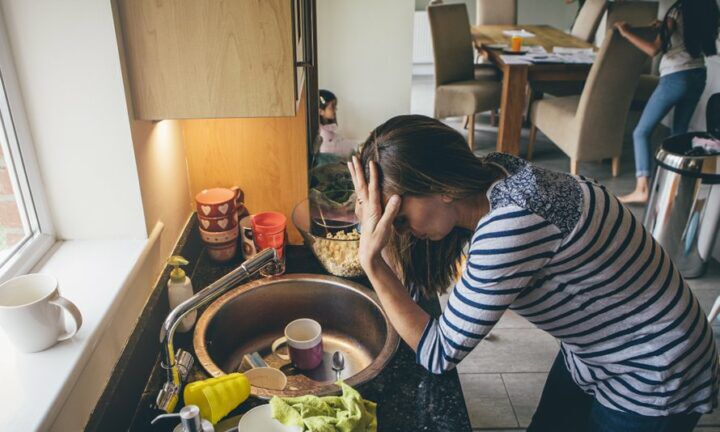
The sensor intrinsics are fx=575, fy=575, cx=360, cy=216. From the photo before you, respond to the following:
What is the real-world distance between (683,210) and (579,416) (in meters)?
1.85

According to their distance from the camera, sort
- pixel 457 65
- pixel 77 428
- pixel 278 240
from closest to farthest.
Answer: pixel 77 428 → pixel 278 240 → pixel 457 65

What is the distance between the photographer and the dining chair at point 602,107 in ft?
11.1

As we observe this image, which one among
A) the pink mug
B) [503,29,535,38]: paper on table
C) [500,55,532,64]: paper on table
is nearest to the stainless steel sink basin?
the pink mug

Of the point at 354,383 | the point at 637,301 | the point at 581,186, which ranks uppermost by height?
the point at 581,186

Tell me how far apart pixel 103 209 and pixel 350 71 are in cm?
295

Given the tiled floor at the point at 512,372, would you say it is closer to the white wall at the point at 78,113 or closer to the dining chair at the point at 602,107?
the dining chair at the point at 602,107

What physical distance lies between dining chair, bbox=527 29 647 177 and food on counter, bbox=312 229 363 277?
102 inches

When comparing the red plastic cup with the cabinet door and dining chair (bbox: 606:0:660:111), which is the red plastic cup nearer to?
the cabinet door

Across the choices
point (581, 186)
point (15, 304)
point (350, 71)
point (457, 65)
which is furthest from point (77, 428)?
point (457, 65)

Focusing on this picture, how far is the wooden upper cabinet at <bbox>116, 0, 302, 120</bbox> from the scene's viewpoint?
3.55 ft

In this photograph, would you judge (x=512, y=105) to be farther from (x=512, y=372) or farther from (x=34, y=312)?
(x=34, y=312)

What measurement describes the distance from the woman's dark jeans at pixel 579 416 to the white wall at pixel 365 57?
2890mm

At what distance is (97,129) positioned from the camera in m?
1.12

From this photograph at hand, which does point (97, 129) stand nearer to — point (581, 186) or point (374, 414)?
point (374, 414)
